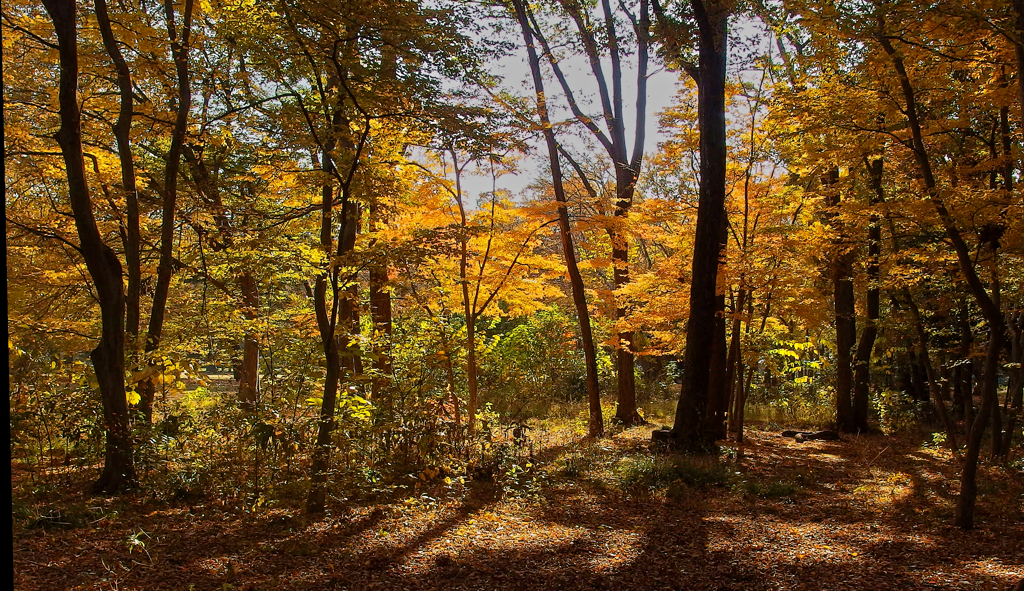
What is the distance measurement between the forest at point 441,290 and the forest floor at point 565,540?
0.11 ft

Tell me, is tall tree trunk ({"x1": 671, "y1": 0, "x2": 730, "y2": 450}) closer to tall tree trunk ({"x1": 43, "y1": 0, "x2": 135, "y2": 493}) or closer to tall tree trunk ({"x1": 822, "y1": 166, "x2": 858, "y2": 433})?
tall tree trunk ({"x1": 822, "y1": 166, "x2": 858, "y2": 433})

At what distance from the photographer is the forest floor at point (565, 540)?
3.72 metres

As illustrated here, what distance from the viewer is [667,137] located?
995 centimetres

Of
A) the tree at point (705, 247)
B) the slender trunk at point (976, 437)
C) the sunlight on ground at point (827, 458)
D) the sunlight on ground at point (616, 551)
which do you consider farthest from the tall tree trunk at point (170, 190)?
the sunlight on ground at point (827, 458)

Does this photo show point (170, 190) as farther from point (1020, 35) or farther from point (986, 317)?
point (986, 317)

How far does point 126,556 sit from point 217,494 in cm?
142

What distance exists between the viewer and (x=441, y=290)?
37.0ft

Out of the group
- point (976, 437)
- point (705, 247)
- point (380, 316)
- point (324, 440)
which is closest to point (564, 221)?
point (705, 247)

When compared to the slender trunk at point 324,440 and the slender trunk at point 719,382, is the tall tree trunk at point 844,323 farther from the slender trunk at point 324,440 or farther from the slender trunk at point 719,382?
the slender trunk at point 324,440

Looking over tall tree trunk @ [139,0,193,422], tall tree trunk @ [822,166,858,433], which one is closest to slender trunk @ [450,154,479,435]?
tall tree trunk @ [139,0,193,422]

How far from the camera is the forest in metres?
4.28

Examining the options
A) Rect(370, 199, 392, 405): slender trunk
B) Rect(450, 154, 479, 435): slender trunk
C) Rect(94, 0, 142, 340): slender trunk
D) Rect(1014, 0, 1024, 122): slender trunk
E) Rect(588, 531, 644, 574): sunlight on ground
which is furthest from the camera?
Rect(450, 154, 479, 435): slender trunk

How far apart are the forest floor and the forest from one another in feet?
0.11

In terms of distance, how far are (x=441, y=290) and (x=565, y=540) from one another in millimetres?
7115
